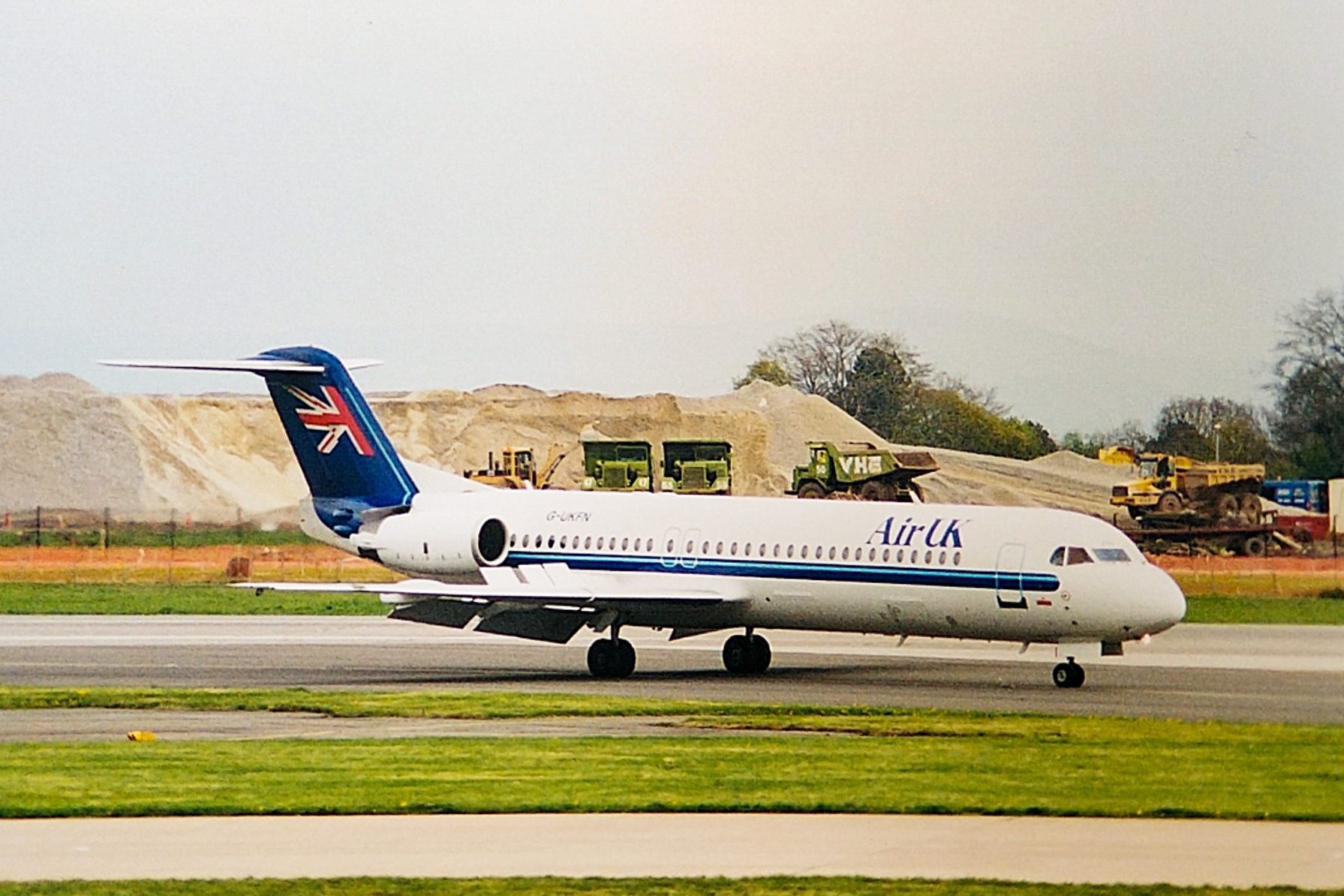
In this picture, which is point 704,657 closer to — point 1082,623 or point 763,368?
point 1082,623

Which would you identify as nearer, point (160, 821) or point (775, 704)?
point (160, 821)

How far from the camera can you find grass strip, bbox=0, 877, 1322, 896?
12898 millimetres

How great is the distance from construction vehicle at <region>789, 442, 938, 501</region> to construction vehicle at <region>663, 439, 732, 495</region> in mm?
2319

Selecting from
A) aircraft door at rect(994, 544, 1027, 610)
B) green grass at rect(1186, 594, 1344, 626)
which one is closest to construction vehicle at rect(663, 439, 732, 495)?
green grass at rect(1186, 594, 1344, 626)

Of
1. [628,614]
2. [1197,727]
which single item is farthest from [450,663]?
[1197,727]

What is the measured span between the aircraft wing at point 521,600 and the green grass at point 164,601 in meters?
13.7

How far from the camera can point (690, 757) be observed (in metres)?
19.2

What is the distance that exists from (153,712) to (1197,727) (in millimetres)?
11480

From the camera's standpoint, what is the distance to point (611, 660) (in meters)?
31.0

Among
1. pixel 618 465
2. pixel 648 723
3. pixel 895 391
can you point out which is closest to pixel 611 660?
pixel 648 723

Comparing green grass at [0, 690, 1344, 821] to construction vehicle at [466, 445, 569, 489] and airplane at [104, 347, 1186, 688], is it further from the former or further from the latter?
construction vehicle at [466, 445, 569, 489]

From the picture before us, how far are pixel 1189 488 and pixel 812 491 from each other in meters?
17.4

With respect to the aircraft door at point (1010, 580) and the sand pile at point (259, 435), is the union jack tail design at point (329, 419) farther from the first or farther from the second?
the sand pile at point (259, 435)

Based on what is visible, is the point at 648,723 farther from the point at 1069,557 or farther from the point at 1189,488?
the point at 1189,488
